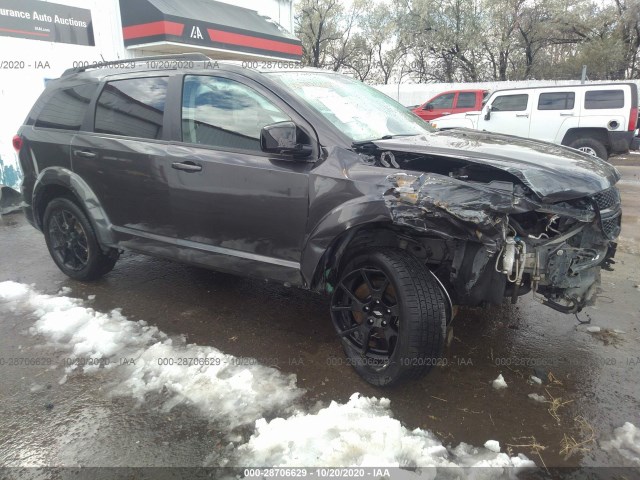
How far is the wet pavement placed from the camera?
8.07 ft

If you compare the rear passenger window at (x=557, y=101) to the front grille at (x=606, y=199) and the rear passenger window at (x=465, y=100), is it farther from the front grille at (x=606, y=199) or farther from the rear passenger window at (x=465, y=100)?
the front grille at (x=606, y=199)

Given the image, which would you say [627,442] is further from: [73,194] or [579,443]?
[73,194]

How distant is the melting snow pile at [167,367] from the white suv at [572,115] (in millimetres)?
8140

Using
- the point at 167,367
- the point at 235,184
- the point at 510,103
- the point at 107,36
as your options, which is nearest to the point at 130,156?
the point at 235,184

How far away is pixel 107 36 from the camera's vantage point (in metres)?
10.9

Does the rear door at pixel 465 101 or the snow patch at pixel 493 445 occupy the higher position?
the rear door at pixel 465 101

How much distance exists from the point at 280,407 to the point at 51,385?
1475mm

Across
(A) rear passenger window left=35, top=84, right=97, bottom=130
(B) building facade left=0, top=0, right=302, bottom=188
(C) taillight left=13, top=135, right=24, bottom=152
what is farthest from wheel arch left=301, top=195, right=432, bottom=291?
(B) building facade left=0, top=0, right=302, bottom=188

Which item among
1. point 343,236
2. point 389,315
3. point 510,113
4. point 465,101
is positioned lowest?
point 389,315

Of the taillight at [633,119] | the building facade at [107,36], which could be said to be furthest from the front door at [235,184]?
the taillight at [633,119]

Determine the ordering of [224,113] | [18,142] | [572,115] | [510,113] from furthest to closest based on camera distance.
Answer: [510,113], [572,115], [18,142], [224,113]

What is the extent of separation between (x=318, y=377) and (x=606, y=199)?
2014mm

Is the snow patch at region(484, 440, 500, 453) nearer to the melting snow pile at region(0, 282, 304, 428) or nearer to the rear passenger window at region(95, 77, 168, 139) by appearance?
the melting snow pile at region(0, 282, 304, 428)

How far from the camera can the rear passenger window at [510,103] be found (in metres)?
11.9
